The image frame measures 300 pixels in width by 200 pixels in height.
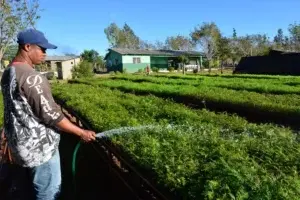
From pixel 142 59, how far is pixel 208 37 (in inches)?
474

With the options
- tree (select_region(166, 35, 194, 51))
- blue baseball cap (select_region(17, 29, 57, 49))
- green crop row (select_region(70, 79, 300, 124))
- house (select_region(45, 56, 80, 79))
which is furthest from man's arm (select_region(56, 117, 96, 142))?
tree (select_region(166, 35, 194, 51))

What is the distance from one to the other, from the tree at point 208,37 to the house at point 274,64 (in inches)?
690

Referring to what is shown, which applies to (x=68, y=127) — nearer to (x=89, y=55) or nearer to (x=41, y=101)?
(x=41, y=101)

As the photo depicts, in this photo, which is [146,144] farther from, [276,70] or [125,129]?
[276,70]

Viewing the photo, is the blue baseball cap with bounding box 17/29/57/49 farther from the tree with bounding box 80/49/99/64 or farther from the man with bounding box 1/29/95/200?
the tree with bounding box 80/49/99/64

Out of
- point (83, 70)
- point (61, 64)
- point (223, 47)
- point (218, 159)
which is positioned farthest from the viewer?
point (223, 47)

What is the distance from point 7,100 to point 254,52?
69935 mm

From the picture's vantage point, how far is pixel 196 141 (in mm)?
5629

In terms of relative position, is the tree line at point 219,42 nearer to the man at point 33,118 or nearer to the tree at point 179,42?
the tree at point 179,42

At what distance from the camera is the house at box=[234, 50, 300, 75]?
38041 millimetres

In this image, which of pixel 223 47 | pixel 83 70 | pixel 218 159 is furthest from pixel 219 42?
pixel 218 159

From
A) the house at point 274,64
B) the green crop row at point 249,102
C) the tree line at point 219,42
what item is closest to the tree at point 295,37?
the tree line at point 219,42

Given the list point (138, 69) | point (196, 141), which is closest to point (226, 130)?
point (196, 141)

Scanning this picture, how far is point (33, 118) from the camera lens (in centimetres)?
381
